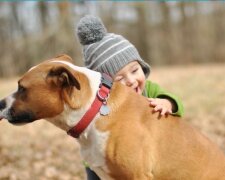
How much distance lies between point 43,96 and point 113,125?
2.10 ft

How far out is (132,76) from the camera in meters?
5.14

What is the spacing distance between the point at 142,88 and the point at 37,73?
1.46 meters

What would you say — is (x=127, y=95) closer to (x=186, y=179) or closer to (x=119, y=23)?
(x=186, y=179)

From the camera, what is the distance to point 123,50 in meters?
5.27

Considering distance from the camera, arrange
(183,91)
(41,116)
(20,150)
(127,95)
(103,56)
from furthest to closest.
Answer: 1. (183,91)
2. (20,150)
3. (103,56)
4. (127,95)
5. (41,116)

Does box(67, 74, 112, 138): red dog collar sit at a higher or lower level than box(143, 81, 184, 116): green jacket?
higher

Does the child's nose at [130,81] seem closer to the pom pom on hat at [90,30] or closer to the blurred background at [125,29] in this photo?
the pom pom on hat at [90,30]

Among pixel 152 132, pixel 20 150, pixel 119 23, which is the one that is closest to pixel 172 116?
pixel 152 132

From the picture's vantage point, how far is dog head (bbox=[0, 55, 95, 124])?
412 centimetres

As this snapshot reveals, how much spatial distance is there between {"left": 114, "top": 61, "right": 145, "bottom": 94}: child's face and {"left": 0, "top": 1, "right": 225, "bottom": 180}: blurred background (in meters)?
2.74

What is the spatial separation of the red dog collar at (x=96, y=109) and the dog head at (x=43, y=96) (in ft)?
0.32

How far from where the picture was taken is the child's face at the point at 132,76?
510 cm

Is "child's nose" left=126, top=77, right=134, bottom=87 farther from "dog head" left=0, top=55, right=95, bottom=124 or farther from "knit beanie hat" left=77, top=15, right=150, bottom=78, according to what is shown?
"dog head" left=0, top=55, right=95, bottom=124

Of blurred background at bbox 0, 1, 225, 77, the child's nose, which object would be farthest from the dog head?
blurred background at bbox 0, 1, 225, 77
